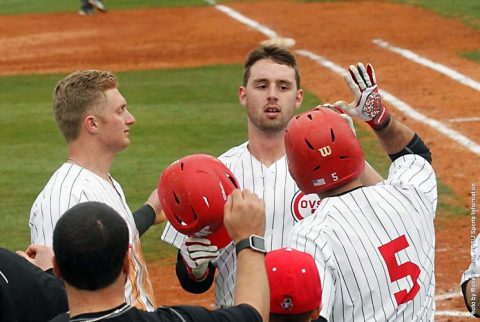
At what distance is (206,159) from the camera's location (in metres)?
4.54

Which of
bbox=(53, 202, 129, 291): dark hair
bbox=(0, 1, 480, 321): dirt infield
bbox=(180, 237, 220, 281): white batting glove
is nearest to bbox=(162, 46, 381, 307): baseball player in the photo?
bbox=(180, 237, 220, 281): white batting glove

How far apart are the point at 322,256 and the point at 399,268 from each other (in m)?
0.34

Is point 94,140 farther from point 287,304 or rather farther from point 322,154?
point 287,304

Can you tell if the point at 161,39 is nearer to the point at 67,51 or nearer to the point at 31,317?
the point at 67,51

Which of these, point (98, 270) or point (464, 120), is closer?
point (98, 270)

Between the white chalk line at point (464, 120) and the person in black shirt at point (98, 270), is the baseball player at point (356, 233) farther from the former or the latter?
the white chalk line at point (464, 120)

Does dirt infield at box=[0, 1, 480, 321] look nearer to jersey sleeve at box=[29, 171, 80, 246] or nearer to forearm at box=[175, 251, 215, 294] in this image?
forearm at box=[175, 251, 215, 294]

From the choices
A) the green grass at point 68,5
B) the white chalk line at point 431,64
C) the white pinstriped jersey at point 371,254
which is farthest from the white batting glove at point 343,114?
the green grass at point 68,5

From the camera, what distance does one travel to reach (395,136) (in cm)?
520

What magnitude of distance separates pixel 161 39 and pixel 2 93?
4710mm

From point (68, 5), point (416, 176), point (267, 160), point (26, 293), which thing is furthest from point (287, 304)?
point (68, 5)

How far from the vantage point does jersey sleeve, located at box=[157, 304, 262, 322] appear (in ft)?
12.3

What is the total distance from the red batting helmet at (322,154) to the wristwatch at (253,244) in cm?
57

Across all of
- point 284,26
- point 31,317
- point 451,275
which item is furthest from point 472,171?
point 284,26
